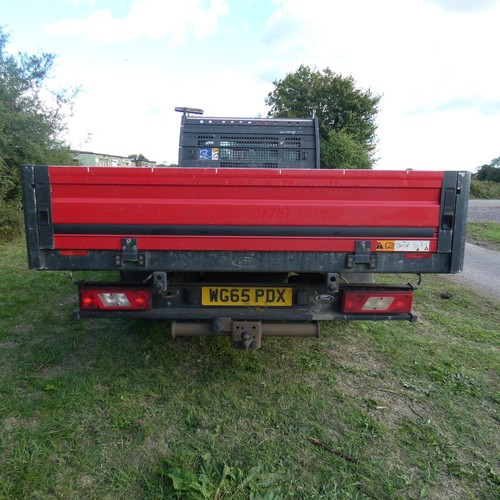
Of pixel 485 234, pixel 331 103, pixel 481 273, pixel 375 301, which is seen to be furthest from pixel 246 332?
pixel 331 103

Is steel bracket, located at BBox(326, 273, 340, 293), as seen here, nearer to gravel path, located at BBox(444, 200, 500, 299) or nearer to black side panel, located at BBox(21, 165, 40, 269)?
black side panel, located at BBox(21, 165, 40, 269)

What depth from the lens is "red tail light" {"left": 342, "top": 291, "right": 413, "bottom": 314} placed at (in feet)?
9.55

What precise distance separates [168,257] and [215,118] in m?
3.00

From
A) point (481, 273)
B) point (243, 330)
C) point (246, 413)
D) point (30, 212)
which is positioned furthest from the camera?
point (481, 273)

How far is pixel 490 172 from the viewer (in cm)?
5959

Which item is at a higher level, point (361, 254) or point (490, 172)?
point (490, 172)

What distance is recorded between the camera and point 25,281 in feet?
19.7

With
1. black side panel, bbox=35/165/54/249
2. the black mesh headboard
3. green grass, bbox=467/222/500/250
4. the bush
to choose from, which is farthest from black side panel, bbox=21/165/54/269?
green grass, bbox=467/222/500/250

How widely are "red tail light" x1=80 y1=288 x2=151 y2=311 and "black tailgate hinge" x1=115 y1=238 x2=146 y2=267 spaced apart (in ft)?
1.10

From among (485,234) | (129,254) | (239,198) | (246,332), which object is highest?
(239,198)

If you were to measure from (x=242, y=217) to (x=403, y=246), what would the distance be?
1099mm

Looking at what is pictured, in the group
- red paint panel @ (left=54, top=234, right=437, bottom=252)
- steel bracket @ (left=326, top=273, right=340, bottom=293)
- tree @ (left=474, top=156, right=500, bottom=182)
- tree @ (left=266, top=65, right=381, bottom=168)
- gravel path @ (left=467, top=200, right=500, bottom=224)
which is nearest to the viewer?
red paint panel @ (left=54, top=234, right=437, bottom=252)

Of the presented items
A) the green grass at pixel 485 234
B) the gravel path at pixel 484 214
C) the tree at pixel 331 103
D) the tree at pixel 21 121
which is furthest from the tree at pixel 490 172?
the tree at pixel 21 121

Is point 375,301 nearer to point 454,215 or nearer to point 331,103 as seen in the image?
point 454,215
